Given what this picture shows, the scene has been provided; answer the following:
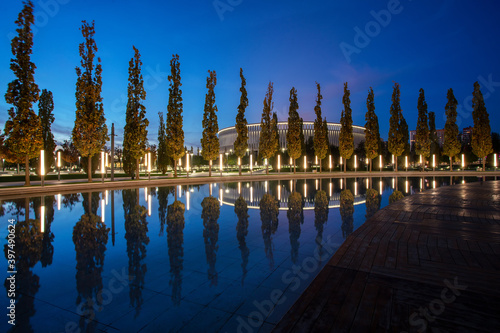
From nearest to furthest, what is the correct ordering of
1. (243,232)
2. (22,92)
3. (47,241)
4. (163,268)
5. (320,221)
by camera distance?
1. (163,268)
2. (47,241)
3. (243,232)
4. (320,221)
5. (22,92)

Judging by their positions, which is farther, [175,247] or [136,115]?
[136,115]

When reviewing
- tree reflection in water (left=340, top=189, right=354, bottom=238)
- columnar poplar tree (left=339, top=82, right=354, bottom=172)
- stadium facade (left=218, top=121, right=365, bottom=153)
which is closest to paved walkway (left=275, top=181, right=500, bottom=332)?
tree reflection in water (left=340, top=189, right=354, bottom=238)

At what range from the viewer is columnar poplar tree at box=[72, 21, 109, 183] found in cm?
2517

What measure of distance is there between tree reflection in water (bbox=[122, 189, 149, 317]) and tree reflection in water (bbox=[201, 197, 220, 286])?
1169 millimetres

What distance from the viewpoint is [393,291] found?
331 cm

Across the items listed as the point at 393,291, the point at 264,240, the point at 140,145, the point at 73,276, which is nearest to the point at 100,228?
the point at 73,276

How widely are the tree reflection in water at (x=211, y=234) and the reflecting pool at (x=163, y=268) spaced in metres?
0.03

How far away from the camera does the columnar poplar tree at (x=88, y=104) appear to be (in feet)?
82.6

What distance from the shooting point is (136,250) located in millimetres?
5934

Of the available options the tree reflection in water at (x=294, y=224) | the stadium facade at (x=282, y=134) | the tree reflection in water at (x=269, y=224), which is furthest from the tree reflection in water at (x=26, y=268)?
the stadium facade at (x=282, y=134)

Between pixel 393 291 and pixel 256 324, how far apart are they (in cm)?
188

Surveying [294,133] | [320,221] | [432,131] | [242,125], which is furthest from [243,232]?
[432,131]

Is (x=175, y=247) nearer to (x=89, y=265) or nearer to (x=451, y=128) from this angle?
(x=89, y=265)

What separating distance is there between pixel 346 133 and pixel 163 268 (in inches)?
1747
